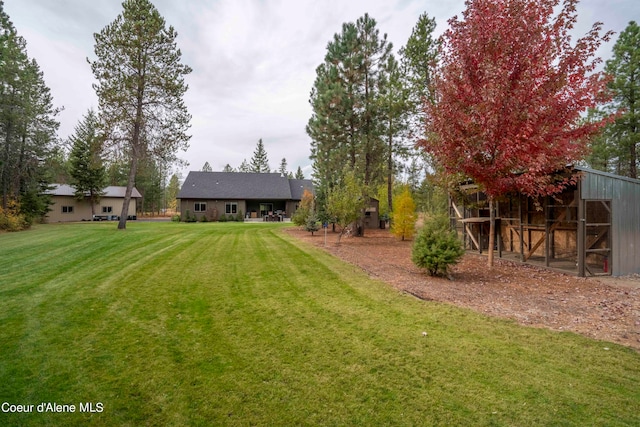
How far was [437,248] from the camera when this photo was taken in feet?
24.7

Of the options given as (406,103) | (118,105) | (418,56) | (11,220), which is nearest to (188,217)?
(11,220)

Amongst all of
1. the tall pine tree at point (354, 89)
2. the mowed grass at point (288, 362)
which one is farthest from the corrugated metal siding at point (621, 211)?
the tall pine tree at point (354, 89)

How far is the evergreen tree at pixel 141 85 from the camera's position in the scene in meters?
18.2

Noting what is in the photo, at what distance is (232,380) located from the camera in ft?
10.1

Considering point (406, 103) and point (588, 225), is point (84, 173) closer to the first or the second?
point (406, 103)

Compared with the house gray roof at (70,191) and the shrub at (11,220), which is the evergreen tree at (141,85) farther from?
the house gray roof at (70,191)

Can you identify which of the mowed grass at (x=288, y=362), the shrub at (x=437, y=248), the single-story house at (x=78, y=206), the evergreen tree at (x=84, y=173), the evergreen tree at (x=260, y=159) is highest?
the evergreen tree at (x=260, y=159)

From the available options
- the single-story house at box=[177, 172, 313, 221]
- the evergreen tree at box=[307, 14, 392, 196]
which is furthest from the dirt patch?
the single-story house at box=[177, 172, 313, 221]

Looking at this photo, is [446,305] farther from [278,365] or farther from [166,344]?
[166,344]

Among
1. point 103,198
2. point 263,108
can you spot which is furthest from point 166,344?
point 103,198

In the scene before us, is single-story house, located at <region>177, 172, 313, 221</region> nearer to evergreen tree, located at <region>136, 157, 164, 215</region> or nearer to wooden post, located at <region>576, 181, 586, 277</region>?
evergreen tree, located at <region>136, 157, 164, 215</region>

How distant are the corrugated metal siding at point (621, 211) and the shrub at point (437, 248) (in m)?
3.90

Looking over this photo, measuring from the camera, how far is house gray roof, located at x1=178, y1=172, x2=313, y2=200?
3180 cm

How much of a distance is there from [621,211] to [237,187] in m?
30.6
